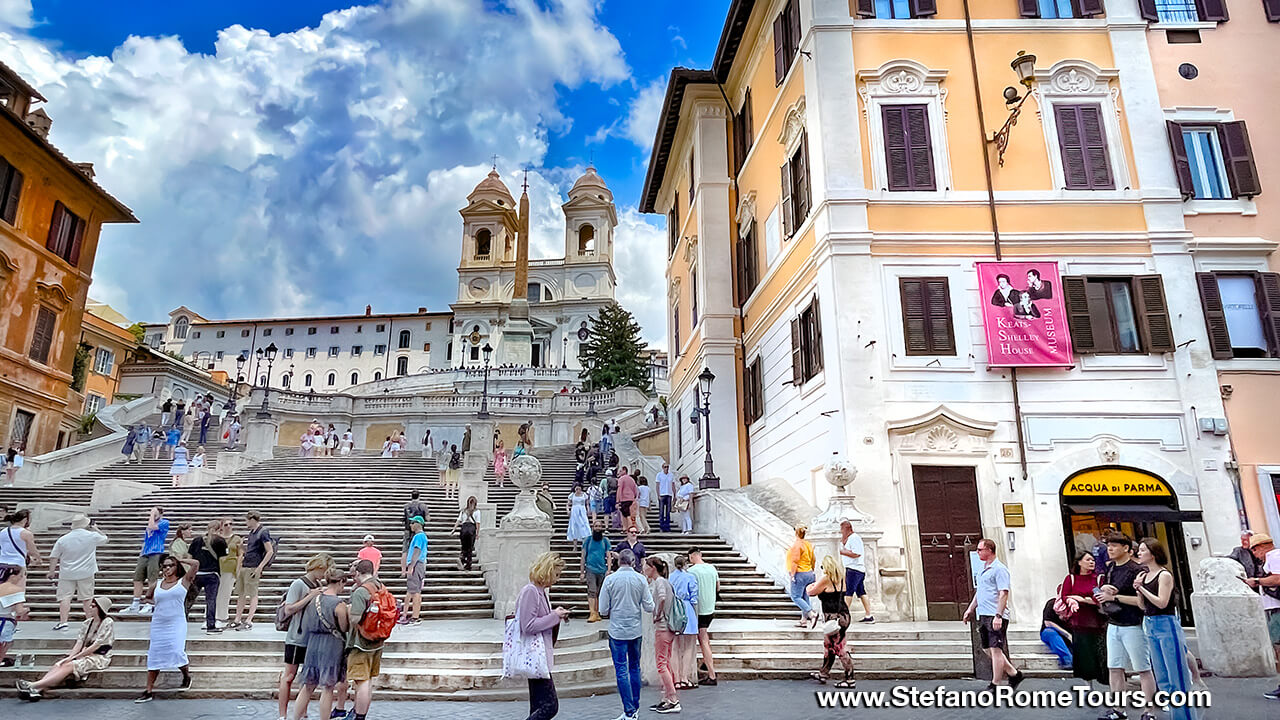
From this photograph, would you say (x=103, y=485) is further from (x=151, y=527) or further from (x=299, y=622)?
(x=299, y=622)

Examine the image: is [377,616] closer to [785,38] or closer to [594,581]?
[594,581]

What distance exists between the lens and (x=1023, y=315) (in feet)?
45.6

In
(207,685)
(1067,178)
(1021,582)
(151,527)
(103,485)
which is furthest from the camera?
(103,485)

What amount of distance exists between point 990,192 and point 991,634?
977 cm

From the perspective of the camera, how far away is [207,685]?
8.64m

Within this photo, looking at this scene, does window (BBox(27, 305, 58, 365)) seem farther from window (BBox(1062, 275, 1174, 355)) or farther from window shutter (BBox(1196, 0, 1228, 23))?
window shutter (BBox(1196, 0, 1228, 23))

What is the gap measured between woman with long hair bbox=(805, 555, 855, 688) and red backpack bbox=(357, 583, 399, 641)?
4605 mm

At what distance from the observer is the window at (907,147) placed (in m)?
14.9

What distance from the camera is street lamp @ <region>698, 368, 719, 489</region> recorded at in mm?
17531

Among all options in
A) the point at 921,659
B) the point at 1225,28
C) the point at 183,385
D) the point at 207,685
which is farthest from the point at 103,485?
the point at 183,385

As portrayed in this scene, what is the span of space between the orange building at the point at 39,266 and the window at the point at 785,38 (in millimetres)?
24432

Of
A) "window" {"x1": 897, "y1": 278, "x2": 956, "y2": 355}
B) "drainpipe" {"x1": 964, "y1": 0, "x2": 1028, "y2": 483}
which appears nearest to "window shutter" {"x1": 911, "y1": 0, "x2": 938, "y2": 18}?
"drainpipe" {"x1": 964, "y1": 0, "x2": 1028, "y2": 483}

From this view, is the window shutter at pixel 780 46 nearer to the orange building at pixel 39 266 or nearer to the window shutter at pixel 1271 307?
the window shutter at pixel 1271 307

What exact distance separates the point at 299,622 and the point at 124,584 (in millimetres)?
9557
